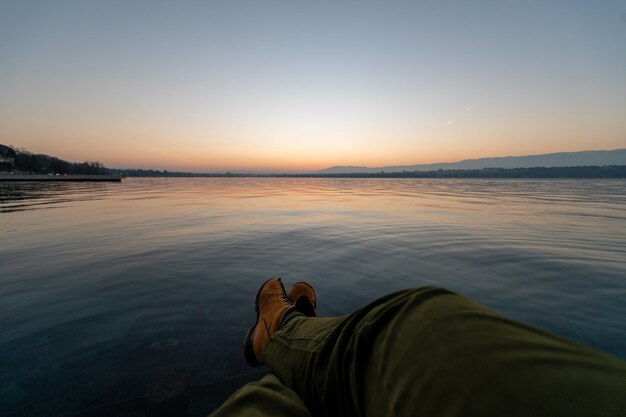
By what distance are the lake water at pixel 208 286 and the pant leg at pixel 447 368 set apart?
1615 mm

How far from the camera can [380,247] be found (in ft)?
24.7

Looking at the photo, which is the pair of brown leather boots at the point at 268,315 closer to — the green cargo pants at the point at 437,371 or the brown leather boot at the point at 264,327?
the brown leather boot at the point at 264,327

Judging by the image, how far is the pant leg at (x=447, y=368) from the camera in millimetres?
792

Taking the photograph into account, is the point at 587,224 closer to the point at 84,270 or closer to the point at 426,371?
the point at 426,371

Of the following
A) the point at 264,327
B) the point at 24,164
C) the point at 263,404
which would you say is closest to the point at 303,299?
the point at 264,327

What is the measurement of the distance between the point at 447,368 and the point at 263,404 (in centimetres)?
99

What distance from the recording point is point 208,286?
477 cm

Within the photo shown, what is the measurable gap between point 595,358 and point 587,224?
14.3 meters

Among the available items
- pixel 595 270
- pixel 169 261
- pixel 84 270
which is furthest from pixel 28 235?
pixel 595 270

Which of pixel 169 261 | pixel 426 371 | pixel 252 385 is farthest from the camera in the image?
pixel 169 261

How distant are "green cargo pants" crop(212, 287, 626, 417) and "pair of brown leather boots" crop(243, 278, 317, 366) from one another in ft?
2.95

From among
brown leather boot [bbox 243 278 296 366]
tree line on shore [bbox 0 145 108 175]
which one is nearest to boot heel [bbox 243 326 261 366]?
brown leather boot [bbox 243 278 296 366]

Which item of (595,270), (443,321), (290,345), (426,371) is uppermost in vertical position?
(443,321)

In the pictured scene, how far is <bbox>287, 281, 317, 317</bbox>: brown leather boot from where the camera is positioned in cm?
296
